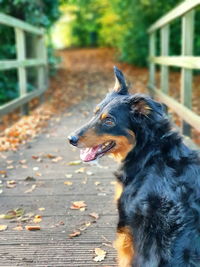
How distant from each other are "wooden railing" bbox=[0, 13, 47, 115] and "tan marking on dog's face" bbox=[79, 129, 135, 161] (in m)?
3.75

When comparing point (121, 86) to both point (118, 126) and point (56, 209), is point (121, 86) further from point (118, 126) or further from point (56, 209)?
point (56, 209)

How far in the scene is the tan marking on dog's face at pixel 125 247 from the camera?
8.73 ft

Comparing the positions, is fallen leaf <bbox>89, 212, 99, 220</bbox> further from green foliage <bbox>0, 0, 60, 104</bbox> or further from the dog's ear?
green foliage <bbox>0, 0, 60, 104</bbox>

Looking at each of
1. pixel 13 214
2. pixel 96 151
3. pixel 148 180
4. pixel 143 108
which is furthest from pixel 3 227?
pixel 143 108

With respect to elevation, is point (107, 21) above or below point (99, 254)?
above

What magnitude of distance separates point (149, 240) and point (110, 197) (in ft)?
5.33

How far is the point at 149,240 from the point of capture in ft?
8.23

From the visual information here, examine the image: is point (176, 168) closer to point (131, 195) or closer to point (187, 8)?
point (131, 195)

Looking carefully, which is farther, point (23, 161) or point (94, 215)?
point (23, 161)

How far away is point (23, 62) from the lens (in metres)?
7.94

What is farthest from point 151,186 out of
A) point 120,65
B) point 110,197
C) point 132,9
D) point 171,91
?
point 120,65

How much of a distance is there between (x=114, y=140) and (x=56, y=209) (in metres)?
1.30

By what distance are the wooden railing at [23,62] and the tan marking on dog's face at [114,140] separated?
375 centimetres

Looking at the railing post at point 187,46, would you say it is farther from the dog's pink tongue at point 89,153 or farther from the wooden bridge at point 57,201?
the dog's pink tongue at point 89,153
